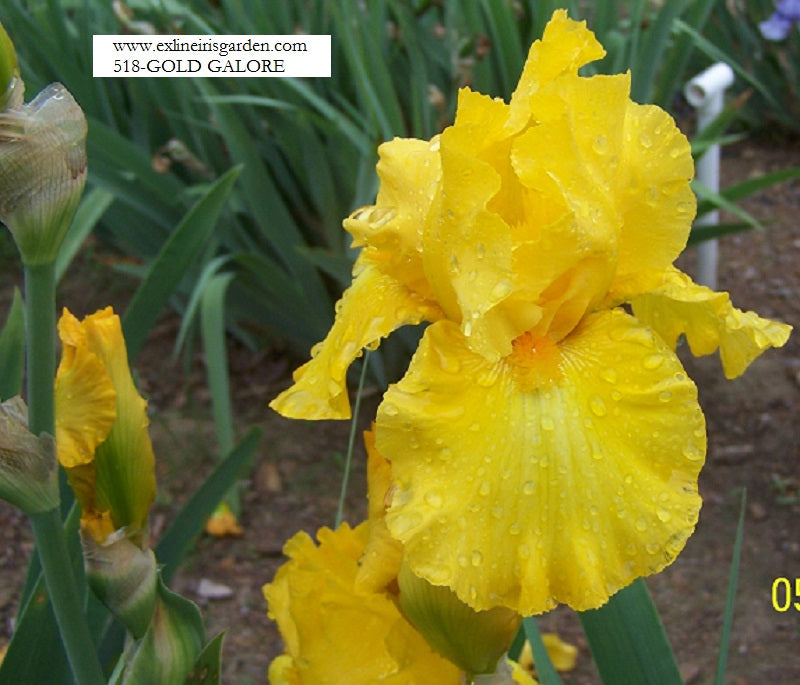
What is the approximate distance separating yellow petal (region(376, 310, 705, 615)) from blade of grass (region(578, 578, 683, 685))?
23cm

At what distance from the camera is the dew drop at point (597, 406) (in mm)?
515

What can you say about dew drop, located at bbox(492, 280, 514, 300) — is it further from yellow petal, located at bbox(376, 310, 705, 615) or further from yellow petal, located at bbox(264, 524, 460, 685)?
yellow petal, located at bbox(264, 524, 460, 685)

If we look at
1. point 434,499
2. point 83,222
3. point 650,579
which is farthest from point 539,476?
point 83,222

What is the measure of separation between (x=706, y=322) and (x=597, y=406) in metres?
0.12

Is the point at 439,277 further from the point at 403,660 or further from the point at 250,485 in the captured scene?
the point at 250,485

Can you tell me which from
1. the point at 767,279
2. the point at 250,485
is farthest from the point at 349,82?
the point at 767,279

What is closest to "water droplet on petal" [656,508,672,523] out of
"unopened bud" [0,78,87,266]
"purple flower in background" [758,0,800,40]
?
"unopened bud" [0,78,87,266]

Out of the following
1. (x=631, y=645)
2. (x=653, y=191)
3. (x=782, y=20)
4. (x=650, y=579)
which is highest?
(x=653, y=191)

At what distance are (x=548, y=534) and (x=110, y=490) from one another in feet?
0.87

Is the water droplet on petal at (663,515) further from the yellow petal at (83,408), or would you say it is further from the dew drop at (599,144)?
the yellow petal at (83,408)

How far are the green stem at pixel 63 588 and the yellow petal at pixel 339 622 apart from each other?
0.12 meters

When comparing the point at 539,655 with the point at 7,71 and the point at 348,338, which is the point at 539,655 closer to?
the point at 348,338

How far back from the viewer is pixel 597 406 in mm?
518

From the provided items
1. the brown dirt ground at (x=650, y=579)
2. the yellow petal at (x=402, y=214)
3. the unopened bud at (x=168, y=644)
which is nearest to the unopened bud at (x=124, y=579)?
the unopened bud at (x=168, y=644)
